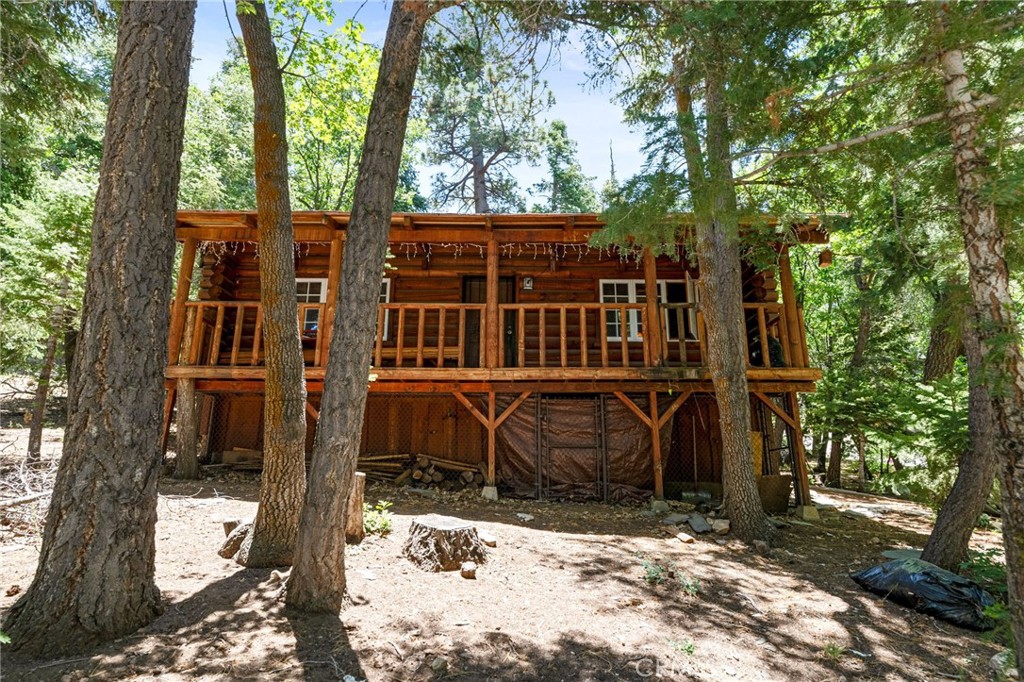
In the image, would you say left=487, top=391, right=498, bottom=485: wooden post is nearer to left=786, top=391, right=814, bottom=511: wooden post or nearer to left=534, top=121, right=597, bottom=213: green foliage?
left=786, top=391, right=814, bottom=511: wooden post

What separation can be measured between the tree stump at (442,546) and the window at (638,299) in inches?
248

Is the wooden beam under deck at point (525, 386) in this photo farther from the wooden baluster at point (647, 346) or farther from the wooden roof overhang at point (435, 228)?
the wooden roof overhang at point (435, 228)

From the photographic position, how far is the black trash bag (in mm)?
4621

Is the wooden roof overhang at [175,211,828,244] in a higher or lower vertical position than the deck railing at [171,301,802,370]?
higher

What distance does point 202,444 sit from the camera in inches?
418

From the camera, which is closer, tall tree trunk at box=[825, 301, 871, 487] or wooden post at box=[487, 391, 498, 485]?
wooden post at box=[487, 391, 498, 485]

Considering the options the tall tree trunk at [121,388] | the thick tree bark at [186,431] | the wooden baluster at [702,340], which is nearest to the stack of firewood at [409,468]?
the thick tree bark at [186,431]

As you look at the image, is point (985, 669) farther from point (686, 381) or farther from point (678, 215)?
point (686, 381)

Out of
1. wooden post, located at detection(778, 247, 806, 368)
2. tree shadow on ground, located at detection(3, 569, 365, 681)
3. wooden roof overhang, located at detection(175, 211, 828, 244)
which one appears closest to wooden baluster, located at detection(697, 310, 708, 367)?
wooden post, located at detection(778, 247, 806, 368)

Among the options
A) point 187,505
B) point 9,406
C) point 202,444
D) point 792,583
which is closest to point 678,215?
point 792,583

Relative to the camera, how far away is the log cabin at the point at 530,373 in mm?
8828

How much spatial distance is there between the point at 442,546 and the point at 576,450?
4.62 meters

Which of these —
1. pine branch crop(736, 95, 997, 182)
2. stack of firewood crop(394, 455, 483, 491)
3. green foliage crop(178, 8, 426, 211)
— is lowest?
stack of firewood crop(394, 455, 483, 491)

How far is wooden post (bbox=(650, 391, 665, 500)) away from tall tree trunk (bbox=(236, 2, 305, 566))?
19.6 ft
